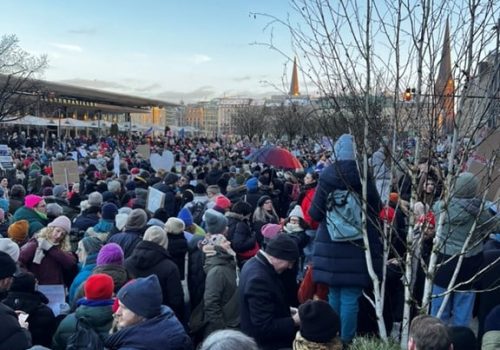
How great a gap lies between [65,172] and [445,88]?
32.4 feet

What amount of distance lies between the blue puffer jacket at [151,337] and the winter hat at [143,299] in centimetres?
6

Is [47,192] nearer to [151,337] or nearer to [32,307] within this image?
[32,307]

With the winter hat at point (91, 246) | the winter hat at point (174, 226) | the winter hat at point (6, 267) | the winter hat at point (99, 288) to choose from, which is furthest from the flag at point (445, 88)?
the winter hat at point (91, 246)

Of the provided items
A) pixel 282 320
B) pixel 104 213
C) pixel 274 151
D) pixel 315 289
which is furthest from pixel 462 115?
pixel 274 151

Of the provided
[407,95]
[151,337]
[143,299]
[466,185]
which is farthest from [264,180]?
[151,337]

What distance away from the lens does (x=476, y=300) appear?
242 inches

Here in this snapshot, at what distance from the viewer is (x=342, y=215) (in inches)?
178

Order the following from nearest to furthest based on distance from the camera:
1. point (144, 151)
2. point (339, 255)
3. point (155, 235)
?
point (339, 255), point (155, 235), point (144, 151)

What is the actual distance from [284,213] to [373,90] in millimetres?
8344

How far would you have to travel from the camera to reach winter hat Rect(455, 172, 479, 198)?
13.7ft

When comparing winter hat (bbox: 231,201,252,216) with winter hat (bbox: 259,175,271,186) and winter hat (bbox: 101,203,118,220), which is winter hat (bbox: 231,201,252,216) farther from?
winter hat (bbox: 259,175,271,186)

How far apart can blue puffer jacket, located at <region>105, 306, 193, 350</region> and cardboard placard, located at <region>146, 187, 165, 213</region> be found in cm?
497

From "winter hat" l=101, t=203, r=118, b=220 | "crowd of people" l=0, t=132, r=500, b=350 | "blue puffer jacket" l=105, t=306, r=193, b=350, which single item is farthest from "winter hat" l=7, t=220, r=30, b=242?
"blue puffer jacket" l=105, t=306, r=193, b=350

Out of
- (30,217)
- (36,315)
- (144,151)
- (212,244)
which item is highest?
(212,244)
